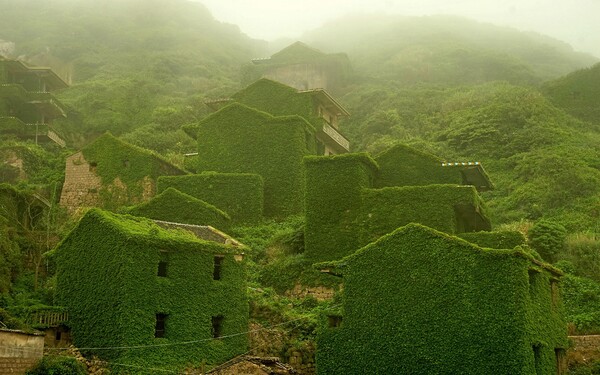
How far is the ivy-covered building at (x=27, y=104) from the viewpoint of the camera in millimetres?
58719

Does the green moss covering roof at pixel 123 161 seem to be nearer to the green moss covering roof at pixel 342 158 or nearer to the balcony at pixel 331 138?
the balcony at pixel 331 138

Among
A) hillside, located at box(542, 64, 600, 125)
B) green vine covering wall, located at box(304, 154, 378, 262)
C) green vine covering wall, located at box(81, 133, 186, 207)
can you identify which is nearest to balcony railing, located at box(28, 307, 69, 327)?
green vine covering wall, located at box(304, 154, 378, 262)

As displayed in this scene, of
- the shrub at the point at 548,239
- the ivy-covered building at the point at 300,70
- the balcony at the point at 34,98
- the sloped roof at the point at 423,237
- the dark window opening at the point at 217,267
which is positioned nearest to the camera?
the sloped roof at the point at 423,237

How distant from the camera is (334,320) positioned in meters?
28.5

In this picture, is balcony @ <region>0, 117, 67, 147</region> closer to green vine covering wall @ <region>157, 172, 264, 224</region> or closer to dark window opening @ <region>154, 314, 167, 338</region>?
green vine covering wall @ <region>157, 172, 264, 224</region>

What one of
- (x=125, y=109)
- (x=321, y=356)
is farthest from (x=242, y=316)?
(x=125, y=109)

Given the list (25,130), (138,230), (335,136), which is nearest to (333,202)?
(138,230)

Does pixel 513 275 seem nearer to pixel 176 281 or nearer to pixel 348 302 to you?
pixel 348 302

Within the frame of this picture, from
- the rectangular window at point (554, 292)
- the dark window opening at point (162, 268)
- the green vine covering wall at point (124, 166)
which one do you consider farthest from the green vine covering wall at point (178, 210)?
the rectangular window at point (554, 292)

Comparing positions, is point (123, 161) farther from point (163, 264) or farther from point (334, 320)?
point (334, 320)

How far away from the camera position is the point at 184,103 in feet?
243

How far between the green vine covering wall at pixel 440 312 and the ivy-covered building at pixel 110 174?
22.1 metres

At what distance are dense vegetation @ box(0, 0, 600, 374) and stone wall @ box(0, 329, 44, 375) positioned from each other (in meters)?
0.99

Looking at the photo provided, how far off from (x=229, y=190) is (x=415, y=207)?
44.3ft
